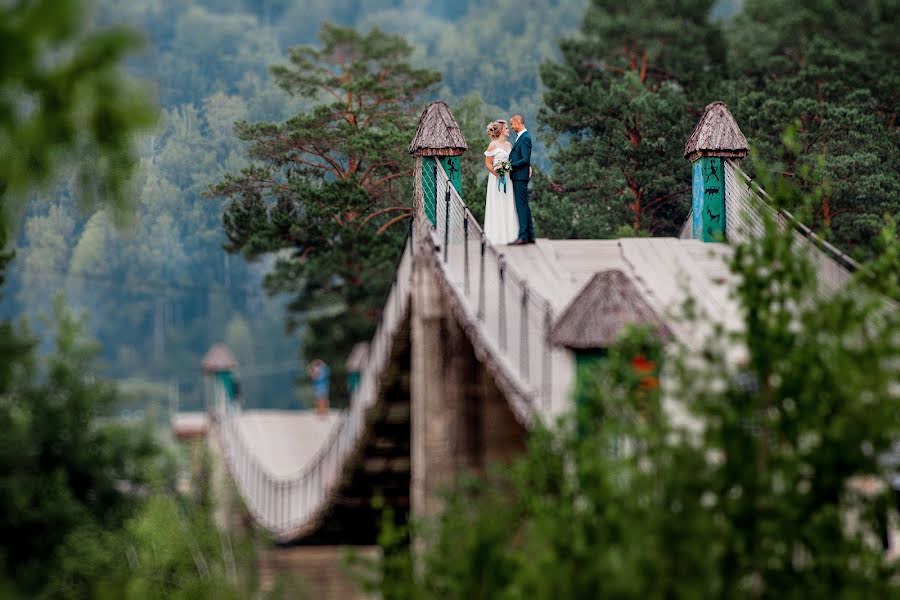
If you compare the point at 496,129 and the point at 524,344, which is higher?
the point at 496,129

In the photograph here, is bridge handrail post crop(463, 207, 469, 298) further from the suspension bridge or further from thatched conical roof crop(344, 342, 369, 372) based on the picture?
thatched conical roof crop(344, 342, 369, 372)

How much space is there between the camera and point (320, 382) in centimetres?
3312

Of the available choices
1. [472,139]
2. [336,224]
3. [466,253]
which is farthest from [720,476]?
[472,139]

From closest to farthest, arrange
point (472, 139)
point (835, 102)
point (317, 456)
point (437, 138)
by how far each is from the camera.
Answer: point (437, 138), point (317, 456), point (835, 102), point (472, 139)

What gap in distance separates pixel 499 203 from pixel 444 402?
11.0 ft

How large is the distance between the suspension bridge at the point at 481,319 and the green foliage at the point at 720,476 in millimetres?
534

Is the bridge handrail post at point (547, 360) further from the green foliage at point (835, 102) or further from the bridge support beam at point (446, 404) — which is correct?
the green foliage at point (835, 102)

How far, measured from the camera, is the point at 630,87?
4266 centimetres

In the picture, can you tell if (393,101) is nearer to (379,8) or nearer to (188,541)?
(188,541)

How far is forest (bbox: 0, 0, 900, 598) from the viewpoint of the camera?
971 centimetres

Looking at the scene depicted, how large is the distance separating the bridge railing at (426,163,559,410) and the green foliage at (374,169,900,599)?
1.69 meters

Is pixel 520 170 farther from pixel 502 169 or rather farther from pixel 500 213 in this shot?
pixel 500 213

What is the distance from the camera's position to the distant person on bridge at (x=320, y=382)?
32.6m

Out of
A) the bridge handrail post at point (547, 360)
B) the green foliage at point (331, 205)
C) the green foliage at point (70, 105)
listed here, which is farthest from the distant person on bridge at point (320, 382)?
the green foliage at point (70, 105)
